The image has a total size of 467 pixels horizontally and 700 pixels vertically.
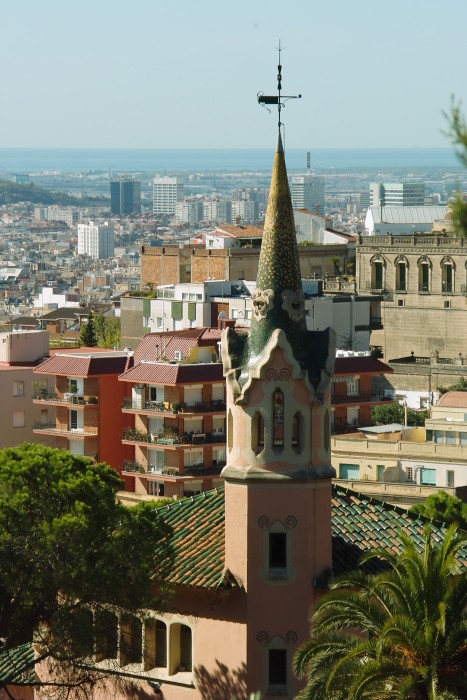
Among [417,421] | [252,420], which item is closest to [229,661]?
[252,420]

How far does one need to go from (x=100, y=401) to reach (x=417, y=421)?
15.4 metres

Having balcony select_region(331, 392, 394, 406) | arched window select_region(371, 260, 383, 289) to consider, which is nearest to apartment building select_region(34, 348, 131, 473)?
balcony select_region(331, 392, 394, 406)

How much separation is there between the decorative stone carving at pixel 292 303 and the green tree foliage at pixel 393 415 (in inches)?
1560

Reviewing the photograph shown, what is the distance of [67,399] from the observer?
192ft

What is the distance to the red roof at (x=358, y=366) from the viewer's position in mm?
61125

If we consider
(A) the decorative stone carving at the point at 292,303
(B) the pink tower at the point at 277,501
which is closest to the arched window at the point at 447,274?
(A) the decorative stone carving at the point at 292,303

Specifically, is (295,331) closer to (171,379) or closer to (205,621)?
(205,621)

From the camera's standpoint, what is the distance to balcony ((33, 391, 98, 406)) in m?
58.4

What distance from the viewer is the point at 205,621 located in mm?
29109

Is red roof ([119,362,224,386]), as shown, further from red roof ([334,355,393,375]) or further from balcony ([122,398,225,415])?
red roof ([334,355,393,375])

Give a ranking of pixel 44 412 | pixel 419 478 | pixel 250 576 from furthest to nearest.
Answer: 1. pixel 44 412
2. pixel 419 478
3. pixel 250 576

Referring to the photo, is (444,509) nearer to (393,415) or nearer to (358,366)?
(358,366)

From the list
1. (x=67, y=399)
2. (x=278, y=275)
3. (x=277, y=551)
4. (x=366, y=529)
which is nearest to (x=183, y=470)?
(x=67, y=399)

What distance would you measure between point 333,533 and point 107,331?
264 ft
